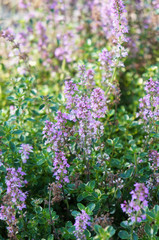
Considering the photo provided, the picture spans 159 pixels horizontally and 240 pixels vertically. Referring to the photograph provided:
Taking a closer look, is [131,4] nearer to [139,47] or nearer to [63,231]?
[139,47]

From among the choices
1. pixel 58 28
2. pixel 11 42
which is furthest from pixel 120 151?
pixel 58 28

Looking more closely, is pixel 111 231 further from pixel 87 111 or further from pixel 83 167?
pixel 83 167

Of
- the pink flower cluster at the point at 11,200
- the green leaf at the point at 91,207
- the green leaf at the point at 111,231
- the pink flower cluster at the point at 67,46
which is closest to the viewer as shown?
the green leaf at the point at 111,231

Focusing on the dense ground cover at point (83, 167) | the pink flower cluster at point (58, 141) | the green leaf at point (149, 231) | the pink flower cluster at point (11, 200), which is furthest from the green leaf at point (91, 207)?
the pink flower cluster at point (11, 200)

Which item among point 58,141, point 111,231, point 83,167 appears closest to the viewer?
point 111,231

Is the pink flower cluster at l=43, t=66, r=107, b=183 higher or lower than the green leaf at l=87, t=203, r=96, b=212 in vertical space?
higher

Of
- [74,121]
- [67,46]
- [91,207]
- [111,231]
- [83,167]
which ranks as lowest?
[111,231]

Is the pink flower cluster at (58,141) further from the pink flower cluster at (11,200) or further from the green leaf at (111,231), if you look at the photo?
the green leaf at (111,231)

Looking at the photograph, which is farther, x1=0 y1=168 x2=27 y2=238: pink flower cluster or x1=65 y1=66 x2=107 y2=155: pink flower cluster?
x1=65 y1=66 x2=107 y2=155: pink flower cluster

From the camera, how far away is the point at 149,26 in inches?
209

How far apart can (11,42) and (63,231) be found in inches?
89.5

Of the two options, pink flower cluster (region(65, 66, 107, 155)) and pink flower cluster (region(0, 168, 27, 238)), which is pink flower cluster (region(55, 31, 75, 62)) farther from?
pink flower cluster (region(0, 168, 27, 238))

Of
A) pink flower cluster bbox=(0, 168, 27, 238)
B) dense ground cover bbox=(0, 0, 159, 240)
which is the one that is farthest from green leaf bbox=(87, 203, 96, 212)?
pink flower cluster bbox=(0, 168, 27, 238)

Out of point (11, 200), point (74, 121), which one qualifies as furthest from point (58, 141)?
point (11, 200)
